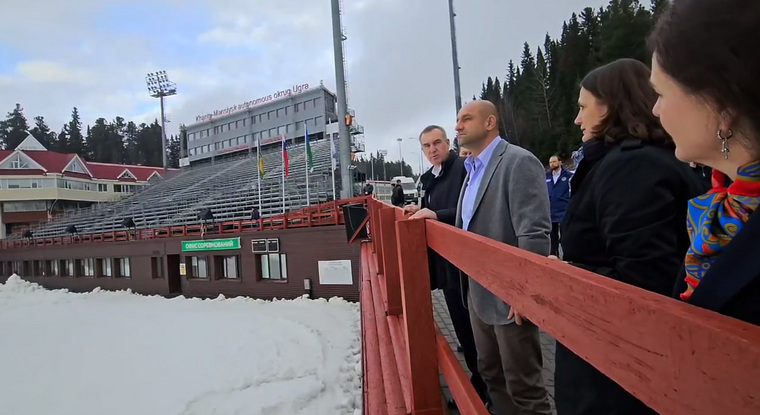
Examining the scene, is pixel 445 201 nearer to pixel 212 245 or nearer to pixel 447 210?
pixel 447 210

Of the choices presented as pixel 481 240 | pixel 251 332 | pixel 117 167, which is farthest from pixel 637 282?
pixel 117 167

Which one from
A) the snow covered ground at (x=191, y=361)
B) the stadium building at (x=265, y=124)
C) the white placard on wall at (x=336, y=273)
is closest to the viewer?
the snow covered ground at (x=191, y=361)

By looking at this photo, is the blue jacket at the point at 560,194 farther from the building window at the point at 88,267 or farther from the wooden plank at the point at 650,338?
the building window at the point at 88,267

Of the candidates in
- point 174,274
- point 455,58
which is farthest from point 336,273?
point 174,274

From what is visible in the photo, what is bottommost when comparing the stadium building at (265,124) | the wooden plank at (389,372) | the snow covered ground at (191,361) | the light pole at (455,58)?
the snow covered ground at (191,361)

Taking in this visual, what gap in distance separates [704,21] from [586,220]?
829mm

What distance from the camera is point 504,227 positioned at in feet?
7.29

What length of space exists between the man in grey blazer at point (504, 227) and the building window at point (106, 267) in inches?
1030

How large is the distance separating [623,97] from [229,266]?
1818cm

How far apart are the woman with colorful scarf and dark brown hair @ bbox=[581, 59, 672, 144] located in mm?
558

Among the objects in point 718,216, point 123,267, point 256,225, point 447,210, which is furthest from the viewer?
point 123,267

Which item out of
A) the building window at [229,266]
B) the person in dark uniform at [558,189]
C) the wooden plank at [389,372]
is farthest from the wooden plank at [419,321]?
the building window at [229,266]

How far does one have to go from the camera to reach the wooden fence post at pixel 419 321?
174 centimetres

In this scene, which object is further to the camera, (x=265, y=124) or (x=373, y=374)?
(x=265, y=124)
